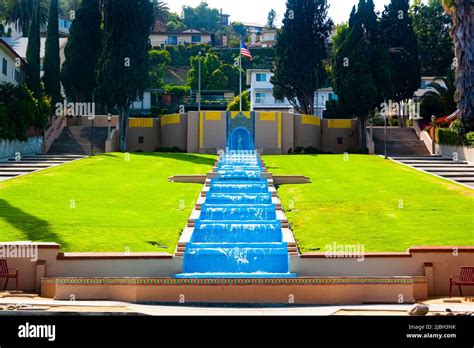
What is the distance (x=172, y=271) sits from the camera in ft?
71.2

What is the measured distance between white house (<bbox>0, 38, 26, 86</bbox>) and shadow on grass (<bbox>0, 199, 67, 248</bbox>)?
106 ft

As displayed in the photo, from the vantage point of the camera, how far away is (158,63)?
110 m

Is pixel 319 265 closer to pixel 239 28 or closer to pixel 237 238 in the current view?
pixel 237 238

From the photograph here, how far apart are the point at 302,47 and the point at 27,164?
1198 inches

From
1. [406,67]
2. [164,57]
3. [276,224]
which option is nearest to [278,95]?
[406,67]

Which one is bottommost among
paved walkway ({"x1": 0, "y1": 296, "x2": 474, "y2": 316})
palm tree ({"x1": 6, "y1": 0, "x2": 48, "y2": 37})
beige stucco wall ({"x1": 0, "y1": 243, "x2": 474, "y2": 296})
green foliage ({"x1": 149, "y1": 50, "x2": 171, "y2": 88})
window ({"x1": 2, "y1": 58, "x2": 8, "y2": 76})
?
paved walkway ({"x1": 0, "y1": 296, "x2": 474, "y2": 316})

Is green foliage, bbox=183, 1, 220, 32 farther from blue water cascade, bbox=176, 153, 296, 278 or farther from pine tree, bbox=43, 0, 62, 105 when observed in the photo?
blue water cascade, bbox=176, 153, 296, 278

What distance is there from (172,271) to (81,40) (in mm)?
51159

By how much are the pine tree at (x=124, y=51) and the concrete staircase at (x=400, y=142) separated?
19993 millimetres

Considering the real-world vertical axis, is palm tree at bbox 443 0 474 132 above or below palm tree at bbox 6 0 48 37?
below

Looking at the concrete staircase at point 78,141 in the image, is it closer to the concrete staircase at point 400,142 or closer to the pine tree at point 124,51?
the pine tree at point 124,51

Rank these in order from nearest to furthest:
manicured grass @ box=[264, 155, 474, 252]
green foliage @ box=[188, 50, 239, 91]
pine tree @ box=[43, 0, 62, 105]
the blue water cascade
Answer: the blue water cascade
manicured grass @ box=[264, 155, 474, 252]
pine tree @ box=[43, 0, 62, 105]
green foliage @ box=[188, 50, 239, 91]

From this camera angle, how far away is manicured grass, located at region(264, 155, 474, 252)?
24.0 meters

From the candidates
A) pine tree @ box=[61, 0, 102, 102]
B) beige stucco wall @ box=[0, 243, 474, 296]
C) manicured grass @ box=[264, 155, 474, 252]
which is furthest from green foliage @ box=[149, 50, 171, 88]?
beige stucco wall @ box=[0, 243, 474, 296]
